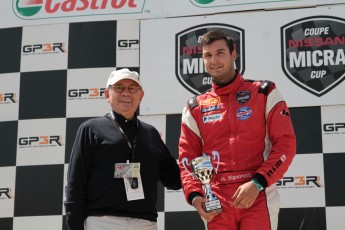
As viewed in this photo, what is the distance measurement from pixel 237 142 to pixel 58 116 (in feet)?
5.62

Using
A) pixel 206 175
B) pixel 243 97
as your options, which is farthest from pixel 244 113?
pixel 206 175

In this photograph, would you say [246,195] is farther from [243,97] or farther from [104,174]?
[104,174]

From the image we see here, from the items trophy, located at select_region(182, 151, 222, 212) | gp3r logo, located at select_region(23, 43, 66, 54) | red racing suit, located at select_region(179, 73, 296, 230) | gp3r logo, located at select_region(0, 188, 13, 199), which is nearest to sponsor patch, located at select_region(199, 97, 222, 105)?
red racing suit, located at select_region(179, 73, 296, 230)

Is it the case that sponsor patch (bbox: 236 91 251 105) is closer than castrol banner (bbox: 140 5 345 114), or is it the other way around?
sponsor patch (bbox: 236 91 251 105)

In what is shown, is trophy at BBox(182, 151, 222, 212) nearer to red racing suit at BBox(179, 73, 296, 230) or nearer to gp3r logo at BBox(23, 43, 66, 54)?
red racing suit at BBox(179, 73, 296, 230)

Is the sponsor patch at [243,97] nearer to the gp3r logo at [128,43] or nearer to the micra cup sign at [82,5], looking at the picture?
the gp3r logo at [128,43]

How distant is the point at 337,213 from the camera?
10.1 ft

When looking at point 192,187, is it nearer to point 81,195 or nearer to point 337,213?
point 81,195

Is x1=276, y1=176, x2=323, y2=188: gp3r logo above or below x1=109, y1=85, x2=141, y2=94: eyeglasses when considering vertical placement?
below

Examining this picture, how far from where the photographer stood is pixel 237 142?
2180 millimetres

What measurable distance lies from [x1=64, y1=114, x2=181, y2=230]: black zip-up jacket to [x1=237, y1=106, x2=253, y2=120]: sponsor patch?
45 centimetres

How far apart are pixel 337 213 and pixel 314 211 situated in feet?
0.44

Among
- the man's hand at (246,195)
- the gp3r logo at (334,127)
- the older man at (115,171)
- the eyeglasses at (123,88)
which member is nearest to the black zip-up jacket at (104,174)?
the older man at (115,171)

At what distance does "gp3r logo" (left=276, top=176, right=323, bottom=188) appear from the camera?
312cm
